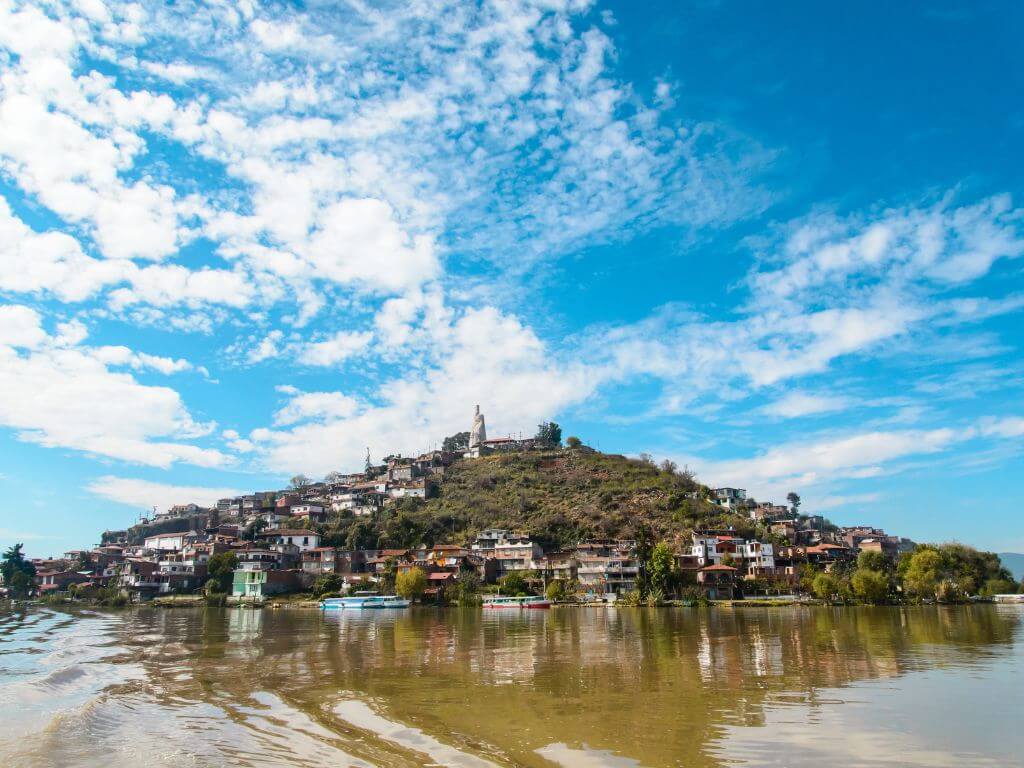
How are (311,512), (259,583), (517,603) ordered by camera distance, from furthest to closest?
(311,512)
(259,583)
(517,603)

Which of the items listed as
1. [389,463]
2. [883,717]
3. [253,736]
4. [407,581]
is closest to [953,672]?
[883,717]

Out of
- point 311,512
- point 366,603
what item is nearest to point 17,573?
point 311,512

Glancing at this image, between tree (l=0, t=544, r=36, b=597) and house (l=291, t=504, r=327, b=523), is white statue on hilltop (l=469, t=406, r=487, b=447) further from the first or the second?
tree (l=0, t=544, r=36, b=597)

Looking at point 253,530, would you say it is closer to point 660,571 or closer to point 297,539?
point 297,539

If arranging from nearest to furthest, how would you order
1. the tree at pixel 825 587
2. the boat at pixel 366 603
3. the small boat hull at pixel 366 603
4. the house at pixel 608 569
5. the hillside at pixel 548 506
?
the tree at pixel 825 587
the small boat hull at pixel 366 603
the boat at pixel 366 603
the house at pixel 608 569
the hillside at pixel 548 506

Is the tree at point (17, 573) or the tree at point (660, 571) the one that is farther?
the tree at point (17, 573)

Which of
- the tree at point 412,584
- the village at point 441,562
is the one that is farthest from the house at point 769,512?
the tree at point 412,584

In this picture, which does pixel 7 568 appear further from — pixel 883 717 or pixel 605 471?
pixel 883 717

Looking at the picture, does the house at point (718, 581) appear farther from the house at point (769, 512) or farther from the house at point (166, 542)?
the house at point (166, 542)
